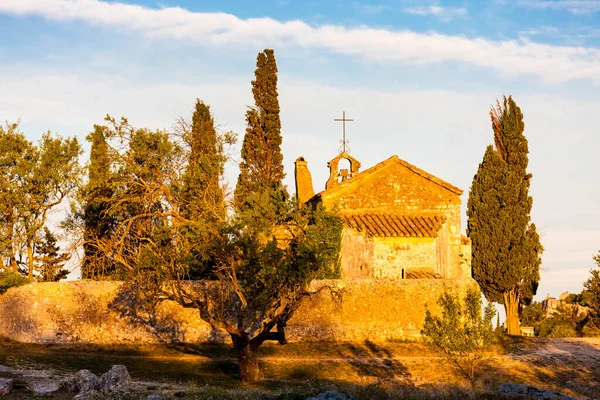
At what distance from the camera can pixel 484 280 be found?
175ft

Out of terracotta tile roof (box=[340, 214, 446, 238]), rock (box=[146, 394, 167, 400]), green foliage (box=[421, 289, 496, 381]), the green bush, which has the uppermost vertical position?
terracotta tile roof (box=[340, 214, 446, 238])

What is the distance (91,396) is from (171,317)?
1507cm

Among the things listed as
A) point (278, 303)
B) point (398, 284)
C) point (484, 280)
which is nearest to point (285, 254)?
point (278, 303)

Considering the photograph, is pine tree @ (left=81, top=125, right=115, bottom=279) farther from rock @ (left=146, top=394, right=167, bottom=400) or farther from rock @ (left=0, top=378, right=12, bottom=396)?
rock @ (left=146, top=394, right=167, bottom=400)

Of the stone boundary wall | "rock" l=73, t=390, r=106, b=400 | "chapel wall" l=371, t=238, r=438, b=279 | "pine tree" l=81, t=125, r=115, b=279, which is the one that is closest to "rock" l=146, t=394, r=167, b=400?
"rock" l=73, t=390, r=106, b=400

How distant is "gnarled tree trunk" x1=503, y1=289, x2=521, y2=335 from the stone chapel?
4437mm

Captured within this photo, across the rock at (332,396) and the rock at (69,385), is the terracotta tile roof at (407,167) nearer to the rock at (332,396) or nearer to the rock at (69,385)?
the rock at (69,385)

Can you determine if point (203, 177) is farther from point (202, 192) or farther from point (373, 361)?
point (373, 361)

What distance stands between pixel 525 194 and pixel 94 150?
27038 millimetres

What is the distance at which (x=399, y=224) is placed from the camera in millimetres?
50375

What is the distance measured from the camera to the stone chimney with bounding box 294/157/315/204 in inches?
2302

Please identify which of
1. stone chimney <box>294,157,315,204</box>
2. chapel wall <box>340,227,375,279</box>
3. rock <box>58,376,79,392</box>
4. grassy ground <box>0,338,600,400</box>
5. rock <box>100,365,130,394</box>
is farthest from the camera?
stone chimney <box>294,157,315,204</box>

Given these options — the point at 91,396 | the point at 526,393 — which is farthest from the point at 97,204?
the point at 526,393

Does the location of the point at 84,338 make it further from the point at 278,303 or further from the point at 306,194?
the point at 306,194
